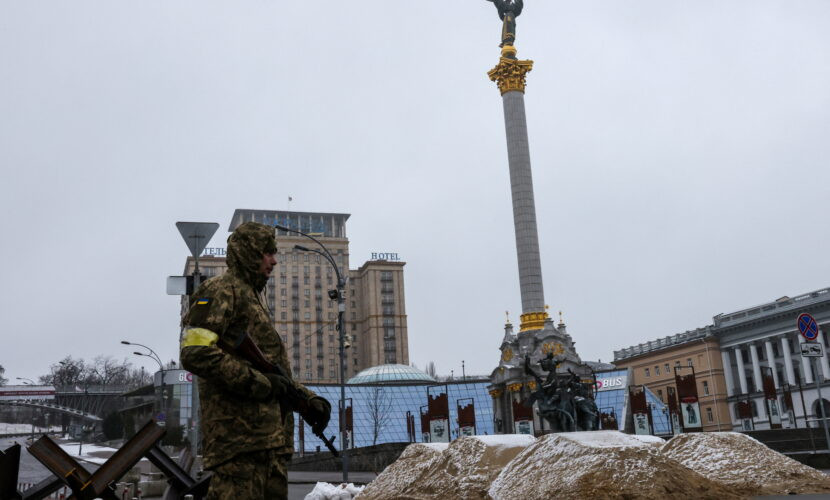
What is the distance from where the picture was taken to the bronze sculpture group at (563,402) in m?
22.2

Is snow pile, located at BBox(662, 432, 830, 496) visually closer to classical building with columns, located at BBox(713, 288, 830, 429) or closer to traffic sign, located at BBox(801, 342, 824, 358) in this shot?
traffic sign, located at BBox(801, 342, 824, 358)

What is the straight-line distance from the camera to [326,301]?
127 metres

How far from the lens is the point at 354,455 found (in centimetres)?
3750

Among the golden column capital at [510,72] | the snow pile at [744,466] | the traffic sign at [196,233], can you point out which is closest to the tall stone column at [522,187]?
the golden column capital at [510,72]

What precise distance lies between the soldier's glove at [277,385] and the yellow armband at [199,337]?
39 centimetres

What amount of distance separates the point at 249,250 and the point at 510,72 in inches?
2171

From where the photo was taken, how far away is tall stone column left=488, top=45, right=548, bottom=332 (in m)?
53.2

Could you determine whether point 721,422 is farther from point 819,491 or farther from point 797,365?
point 819,491

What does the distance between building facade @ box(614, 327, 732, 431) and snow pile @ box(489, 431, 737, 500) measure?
67.2 m

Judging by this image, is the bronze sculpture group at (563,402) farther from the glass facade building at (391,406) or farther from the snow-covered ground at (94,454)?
the glass facade building at (391,406)

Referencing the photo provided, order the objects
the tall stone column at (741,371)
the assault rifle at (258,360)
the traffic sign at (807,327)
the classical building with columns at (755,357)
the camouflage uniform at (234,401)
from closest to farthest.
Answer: the camouflage uniform at (234,401), the assault rifle at (258,360), the traffic sign at (807,327), the classical building with columns at (755,357), the tall stone column at (741,371)

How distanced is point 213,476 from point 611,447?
645cm

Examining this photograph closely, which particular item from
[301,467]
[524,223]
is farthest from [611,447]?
[524,223]

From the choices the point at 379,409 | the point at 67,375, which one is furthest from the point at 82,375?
the point at 379,409
